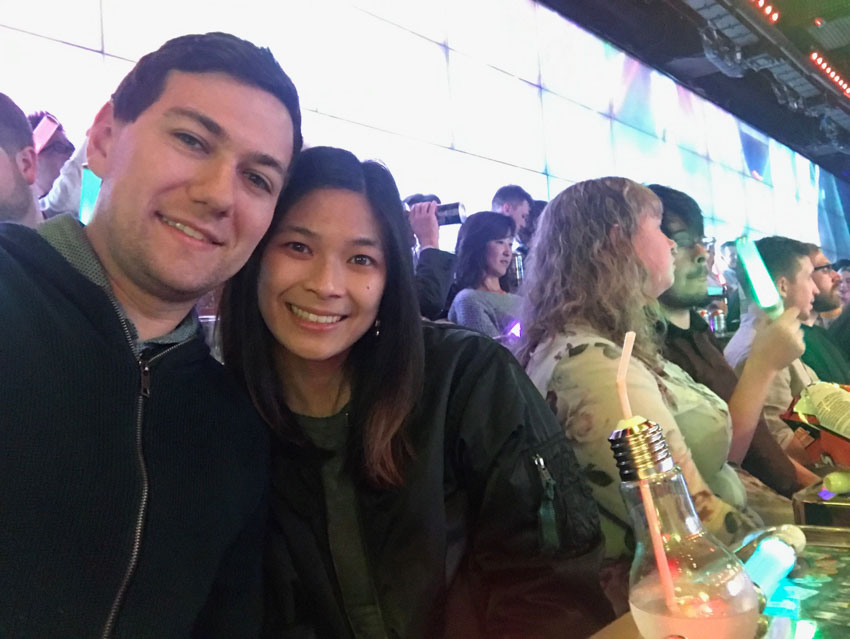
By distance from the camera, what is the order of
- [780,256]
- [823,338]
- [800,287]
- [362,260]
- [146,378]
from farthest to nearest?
[823,338] → [780,256] → [800,287] → [362,260] → [146,378]

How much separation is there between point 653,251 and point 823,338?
1727 mm

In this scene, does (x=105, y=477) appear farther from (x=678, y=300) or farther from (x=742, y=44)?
(x=742, y=44)

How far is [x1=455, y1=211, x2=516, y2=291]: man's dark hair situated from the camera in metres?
2.36

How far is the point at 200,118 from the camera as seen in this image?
897 millimetres

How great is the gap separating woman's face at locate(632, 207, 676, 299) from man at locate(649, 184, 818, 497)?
260 mm

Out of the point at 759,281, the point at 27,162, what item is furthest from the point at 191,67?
the point at 759,281

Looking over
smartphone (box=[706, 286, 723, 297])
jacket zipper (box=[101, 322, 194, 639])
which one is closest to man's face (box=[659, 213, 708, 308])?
jacket zipper (box=[101, 322, 194, 639])

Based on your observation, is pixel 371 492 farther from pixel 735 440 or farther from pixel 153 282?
pixel 735 440

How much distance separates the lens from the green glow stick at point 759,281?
1782 millimetres

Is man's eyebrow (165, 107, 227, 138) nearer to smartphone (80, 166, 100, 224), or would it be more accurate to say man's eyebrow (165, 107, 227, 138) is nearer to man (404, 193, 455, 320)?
smartphone (80, 166, 100, 224)

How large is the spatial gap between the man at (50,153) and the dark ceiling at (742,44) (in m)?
3.09

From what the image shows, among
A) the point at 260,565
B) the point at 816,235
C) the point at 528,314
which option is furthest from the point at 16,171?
the point at 816,235

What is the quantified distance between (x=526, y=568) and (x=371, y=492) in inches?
9.9

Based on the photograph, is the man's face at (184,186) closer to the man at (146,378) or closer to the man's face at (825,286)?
the man at (146,378)
